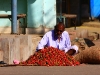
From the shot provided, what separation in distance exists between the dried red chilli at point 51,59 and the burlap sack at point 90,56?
0.98 ft

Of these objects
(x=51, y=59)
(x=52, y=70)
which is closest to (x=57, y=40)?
(x=51, y=59)

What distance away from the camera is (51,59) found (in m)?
7.66

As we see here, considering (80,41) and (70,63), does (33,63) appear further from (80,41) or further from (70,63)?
(80,41)

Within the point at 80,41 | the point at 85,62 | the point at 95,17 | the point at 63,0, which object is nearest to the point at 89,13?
the point at 95,17

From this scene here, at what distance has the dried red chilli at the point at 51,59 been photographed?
762cm

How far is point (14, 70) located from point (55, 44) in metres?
1.51

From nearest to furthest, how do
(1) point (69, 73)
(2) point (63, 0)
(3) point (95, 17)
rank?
(1) point (69, 73) < (2) point (63, 0) < (3) point (95, 17)

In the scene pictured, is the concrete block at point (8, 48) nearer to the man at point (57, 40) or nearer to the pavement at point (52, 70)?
the man at point (57, 40)

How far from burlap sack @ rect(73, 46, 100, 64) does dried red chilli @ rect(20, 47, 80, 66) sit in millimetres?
298

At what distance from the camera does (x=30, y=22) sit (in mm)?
13805

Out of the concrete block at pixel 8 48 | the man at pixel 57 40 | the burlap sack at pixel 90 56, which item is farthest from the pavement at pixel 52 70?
the concrete block at pixel 8 48

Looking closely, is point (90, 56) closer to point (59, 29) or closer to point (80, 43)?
point (59, 29)

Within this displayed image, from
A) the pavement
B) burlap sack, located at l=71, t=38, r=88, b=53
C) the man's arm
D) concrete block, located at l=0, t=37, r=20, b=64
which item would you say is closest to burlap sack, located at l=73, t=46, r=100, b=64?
the pavement

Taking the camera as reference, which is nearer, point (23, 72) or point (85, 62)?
point (23, 72)
